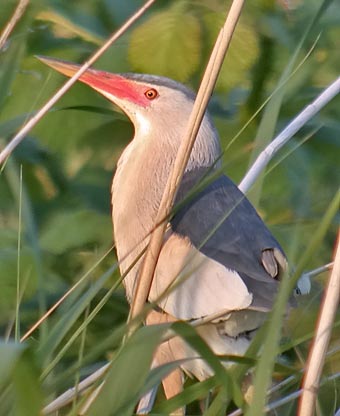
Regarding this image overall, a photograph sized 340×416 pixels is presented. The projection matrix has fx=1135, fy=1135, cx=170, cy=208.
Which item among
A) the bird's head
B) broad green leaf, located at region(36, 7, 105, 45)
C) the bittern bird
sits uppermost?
broad green leaf, located at region(36, 7, 105, 45)

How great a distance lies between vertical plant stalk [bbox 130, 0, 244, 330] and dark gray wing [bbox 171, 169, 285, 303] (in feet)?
1.19

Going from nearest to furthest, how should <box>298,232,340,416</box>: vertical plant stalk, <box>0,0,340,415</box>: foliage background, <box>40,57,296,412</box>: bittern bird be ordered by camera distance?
<box>298,232,340,416</box>: vertical plant stalk, <box>40,57,296,412</box>: bittern bird, <box>0,0,340,415</box>: foliage background

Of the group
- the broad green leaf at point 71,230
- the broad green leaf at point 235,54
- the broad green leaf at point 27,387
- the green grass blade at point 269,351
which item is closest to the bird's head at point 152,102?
the broad green leaf at point 235,54

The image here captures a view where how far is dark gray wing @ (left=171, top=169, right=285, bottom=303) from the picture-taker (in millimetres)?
2264

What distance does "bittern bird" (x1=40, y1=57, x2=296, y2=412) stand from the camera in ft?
7.34

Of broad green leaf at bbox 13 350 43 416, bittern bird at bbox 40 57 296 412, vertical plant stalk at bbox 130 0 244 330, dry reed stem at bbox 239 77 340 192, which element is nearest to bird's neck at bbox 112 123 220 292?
bittern bird at bbox 40 57 296 412

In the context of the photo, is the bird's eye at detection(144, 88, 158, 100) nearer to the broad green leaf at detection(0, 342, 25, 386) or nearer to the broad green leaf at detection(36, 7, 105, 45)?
the broad green leaf at detection(36, 7, 105, 45)

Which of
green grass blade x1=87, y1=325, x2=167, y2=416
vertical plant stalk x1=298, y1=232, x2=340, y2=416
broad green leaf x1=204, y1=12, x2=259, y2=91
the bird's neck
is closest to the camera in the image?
green grass blade x1=87, y1=325, x2=167, y2=416

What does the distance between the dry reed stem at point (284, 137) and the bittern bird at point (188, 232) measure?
0.04 metres

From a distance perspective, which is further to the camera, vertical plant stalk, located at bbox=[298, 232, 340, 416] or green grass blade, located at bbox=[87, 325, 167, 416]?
vertical plant stalk, located at bbox=[298, 232, 340, 416]

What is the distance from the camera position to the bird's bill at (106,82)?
105 inches

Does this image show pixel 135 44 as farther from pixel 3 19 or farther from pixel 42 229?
pixel 42 229

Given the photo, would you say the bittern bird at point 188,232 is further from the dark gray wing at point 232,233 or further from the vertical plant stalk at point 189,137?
the vertical plant stalk at point 189,137

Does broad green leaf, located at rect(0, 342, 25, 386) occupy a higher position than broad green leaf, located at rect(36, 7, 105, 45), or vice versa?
broad green leaf, located at rect(36, 7, 105, 45)
